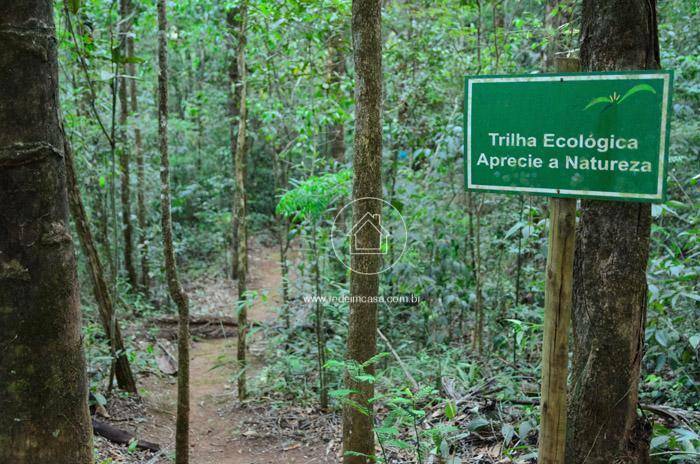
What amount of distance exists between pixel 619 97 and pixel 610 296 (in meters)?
1.08

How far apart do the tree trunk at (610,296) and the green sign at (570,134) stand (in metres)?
0.59

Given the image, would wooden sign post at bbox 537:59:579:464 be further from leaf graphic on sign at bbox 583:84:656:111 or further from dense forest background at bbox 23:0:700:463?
dense forest background at bbox 23:0:700:463

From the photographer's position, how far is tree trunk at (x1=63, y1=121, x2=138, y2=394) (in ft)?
18.2

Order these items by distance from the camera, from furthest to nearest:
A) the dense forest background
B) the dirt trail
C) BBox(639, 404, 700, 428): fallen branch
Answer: the dirt trail
the dense forest background
BBox(639, 404, 700, 428): fallen branch

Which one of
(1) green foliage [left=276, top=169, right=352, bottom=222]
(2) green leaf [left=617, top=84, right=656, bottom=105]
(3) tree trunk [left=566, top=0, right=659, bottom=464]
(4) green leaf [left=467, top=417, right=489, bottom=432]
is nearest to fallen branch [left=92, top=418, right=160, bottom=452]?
(1) green foliage [left=276, top=169, right=352, bottom=222]

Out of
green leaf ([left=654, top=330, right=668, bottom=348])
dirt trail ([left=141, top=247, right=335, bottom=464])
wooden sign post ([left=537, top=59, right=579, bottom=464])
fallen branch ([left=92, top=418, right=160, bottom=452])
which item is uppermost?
wooden sign post ([left=537, top=59, right=579, bottom=464])

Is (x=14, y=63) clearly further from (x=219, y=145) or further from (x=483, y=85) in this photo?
(x=219, y=145)

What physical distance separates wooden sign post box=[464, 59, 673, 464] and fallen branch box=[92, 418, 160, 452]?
4.06 metres

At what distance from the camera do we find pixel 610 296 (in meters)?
2.86

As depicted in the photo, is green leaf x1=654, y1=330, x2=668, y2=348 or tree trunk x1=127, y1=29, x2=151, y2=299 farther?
tree trunk x1=127, y1=29, x2=151, y2=299

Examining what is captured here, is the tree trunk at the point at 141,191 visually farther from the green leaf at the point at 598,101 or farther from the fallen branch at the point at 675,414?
the green leaf at the point at 598,101

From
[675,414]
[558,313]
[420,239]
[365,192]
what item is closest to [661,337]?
[675,414]

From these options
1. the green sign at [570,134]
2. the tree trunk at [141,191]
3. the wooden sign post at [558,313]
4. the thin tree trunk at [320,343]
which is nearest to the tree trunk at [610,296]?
the wooden sign post at [558,313]

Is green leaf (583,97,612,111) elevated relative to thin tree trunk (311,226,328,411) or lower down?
elevated
